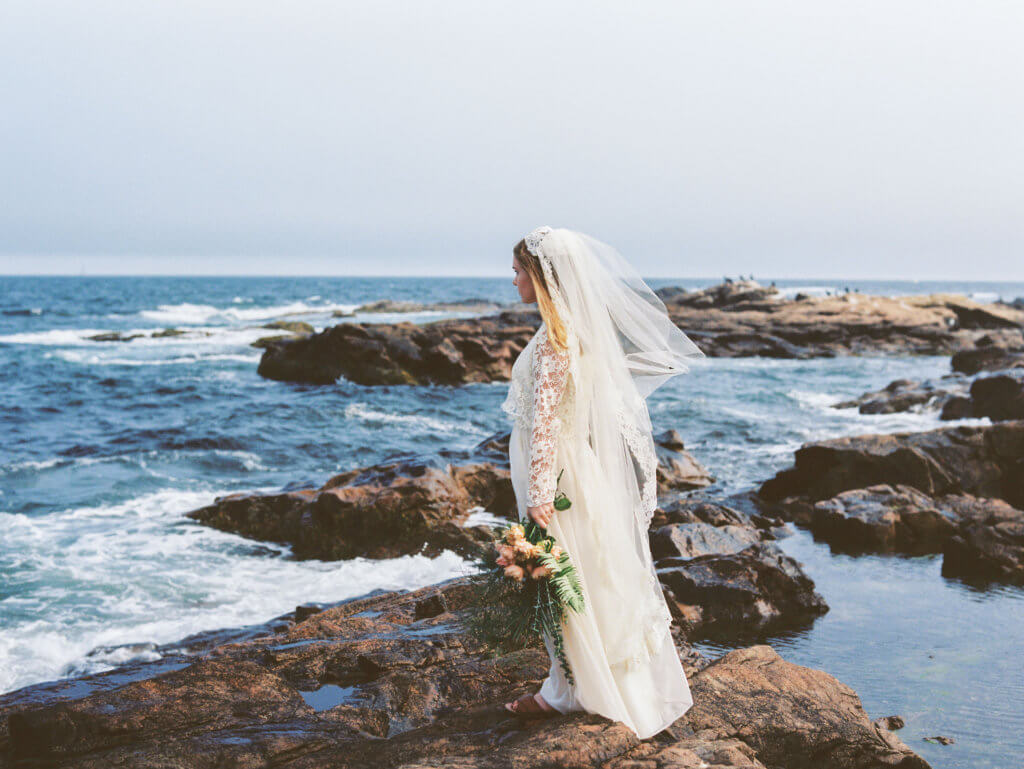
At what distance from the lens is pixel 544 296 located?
4.10 metres

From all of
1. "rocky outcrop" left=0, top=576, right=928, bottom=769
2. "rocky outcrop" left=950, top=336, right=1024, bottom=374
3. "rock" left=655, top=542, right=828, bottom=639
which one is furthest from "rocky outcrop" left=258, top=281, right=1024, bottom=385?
"rocky outcrop" left=0, top=576, right=928, bottom=769

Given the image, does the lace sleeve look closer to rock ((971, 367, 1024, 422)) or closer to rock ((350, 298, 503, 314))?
rock ((971, 367, 1024, 422))

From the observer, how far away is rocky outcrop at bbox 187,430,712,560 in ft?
35.6

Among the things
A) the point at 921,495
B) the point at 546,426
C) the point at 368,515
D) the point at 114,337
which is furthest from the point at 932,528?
the point at 114,337

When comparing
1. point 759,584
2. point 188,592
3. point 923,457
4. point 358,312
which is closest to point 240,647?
point 188,592

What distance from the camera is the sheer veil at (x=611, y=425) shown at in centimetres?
410

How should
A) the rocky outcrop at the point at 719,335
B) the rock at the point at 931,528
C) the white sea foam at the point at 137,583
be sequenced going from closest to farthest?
the white sea foam at the point at 137,583
the rock at the point at 931,528
the rocky outcrop at the point at 719,335

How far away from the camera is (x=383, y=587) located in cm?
957

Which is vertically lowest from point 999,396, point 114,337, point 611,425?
point 114,337

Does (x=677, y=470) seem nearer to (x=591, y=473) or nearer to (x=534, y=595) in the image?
(x=591, y=473)

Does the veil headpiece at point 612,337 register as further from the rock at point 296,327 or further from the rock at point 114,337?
the rock at point 114,337

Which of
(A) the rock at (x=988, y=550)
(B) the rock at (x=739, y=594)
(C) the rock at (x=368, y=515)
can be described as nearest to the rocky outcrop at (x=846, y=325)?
(C) the rock at (x=368, y=515)

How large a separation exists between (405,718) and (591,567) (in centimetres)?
143

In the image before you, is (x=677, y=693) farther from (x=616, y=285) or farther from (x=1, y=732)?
(x=1, y=732)
